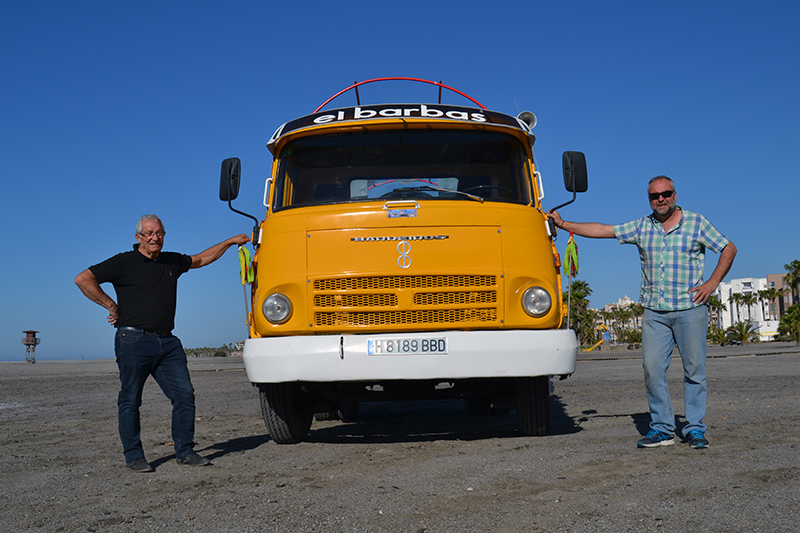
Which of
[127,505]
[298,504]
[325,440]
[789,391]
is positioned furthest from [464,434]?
[789,391]

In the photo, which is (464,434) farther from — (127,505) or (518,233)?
(127,505)

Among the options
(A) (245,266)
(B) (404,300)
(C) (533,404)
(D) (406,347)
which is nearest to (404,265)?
(B) (404,300)

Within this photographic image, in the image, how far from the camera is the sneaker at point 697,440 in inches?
200

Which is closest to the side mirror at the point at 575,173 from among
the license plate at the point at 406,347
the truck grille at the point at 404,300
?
the truck grille at the point at 404,300

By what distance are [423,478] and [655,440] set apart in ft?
6.39

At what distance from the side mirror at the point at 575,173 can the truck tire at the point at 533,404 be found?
5.52 ft

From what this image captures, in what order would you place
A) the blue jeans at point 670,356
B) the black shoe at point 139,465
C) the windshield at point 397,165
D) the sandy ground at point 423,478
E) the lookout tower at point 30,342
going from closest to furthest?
the sandy ground at point 423,478 → the black shoe at point 139,465 → the blue jeans at point 670,356 → the windshield at point 397,165 → the lookout tower at point 30,342

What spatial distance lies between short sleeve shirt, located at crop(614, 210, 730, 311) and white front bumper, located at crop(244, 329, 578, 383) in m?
0.93

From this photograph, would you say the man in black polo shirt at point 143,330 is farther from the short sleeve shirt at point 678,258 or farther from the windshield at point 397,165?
the short sleeve shirt at point 678,258

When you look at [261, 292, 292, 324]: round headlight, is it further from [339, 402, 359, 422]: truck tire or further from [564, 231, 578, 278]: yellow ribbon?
[339, 402, 359, 422]: truck tire

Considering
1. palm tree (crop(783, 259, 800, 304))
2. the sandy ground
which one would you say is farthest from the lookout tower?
palm tree (crop(783, 259, 800, 304))

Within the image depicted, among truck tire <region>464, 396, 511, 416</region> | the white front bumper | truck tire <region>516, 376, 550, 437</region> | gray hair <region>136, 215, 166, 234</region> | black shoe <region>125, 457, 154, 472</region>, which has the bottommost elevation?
truck tire <region>464, 396, 511, 416</region>

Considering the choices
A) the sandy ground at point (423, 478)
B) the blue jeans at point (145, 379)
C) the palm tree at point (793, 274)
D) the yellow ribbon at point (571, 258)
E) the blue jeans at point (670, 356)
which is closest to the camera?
the sandy ground at point (423, 478)

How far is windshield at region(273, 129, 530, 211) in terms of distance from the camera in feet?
19.6
